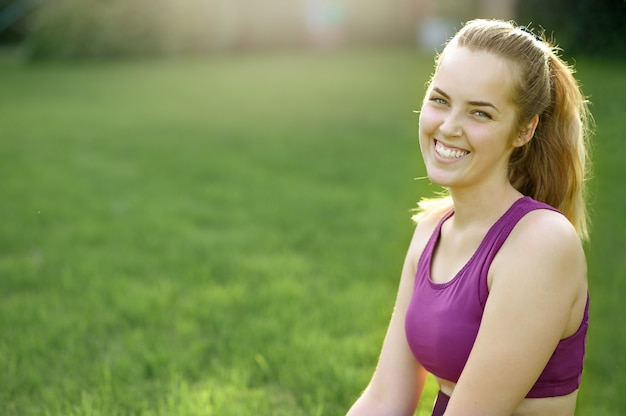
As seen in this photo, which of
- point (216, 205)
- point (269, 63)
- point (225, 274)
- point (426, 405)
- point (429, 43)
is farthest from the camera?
point (429, 43)

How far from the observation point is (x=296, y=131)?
930cm

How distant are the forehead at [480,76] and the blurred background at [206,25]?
11110mm

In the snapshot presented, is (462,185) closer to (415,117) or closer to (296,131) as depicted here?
(296,131)

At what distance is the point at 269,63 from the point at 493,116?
16987mm

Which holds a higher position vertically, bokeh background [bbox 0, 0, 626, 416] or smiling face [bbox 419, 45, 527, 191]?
smiling face [bbox 419, 45, 527, 191]

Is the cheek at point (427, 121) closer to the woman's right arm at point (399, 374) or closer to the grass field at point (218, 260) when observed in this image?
the woman's right arm at point (399, 374)

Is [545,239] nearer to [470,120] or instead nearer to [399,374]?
[470,120]

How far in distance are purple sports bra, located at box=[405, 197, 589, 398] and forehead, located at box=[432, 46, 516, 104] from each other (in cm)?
29

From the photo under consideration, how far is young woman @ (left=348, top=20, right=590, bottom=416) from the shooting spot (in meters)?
1.68

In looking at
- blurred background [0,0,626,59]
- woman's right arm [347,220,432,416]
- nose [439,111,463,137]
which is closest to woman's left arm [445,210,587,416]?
nose [439,111,463,137]

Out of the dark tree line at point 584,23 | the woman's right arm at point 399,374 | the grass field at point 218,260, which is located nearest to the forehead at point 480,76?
the woman's right arm at point 399,374

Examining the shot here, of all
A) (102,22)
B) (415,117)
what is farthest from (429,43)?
(415,117)

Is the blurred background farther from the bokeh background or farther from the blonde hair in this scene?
the blonde hair

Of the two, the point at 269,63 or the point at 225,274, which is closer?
the point at 225,274
